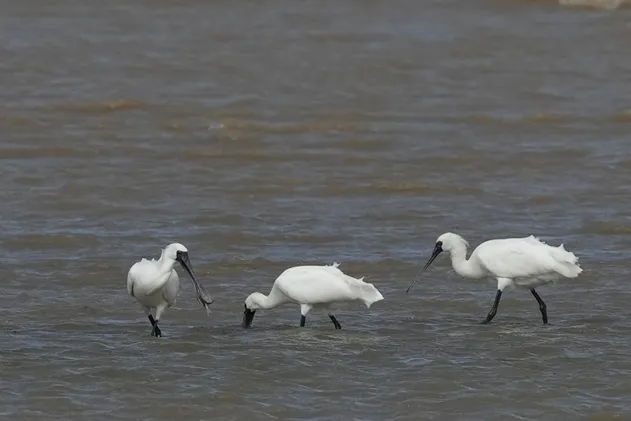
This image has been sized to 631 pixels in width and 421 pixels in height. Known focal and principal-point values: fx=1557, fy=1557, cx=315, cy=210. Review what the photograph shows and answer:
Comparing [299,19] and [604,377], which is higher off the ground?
[299,19]

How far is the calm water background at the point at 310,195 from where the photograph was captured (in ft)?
26.1

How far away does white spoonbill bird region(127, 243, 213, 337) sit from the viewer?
925cm

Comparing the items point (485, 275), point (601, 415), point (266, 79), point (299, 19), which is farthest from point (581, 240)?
point (299, 19)

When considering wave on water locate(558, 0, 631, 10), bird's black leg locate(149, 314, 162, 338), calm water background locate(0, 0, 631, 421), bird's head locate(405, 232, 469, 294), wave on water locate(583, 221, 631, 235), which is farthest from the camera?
wave on water locate(558, 0, 631, 10)

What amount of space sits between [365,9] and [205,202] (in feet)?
31.9

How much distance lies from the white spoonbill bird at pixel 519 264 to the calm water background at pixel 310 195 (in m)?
0.24

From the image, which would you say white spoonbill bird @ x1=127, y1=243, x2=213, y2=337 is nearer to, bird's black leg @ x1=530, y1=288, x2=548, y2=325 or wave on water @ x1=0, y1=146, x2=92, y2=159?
bird's black leg @ x1=530, y1=288, x2=548, y2=325

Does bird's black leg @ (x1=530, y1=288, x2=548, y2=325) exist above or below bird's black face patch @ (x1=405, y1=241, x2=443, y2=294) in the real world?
below

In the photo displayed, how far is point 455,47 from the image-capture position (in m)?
19.1

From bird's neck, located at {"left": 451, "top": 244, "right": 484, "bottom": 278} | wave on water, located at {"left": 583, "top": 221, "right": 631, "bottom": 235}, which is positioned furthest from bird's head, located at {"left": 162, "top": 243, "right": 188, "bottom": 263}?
wave on water, located at {"left": 583, "top": 221, "right": 631, "bottom": 235}

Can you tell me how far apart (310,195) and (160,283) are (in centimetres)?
406

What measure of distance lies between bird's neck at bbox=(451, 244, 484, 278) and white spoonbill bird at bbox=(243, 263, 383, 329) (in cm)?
87

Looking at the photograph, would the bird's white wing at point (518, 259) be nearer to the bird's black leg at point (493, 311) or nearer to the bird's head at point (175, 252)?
the bird's black leg at point (493, 311)

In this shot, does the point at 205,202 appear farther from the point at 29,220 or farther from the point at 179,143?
the point at 179,143
